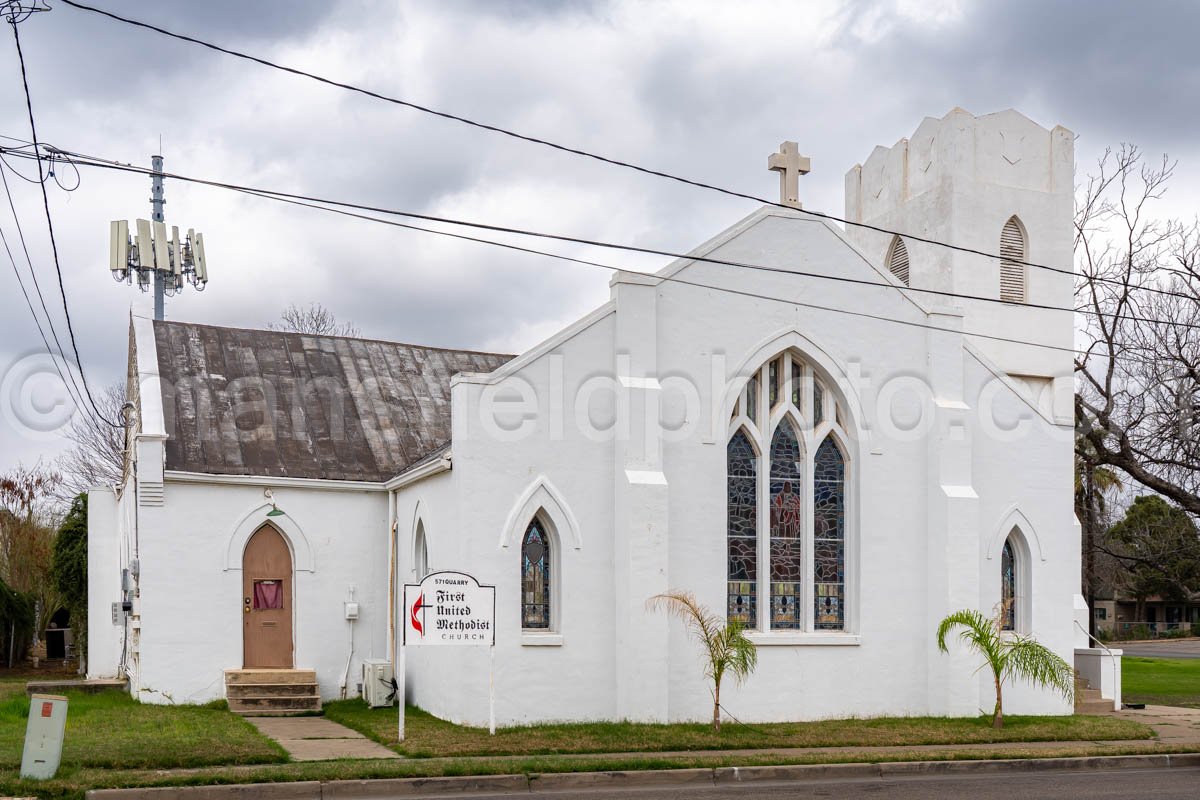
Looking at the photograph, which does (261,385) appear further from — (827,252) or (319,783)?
(319,783)

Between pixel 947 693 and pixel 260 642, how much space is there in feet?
35.6

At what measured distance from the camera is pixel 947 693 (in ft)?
60.4

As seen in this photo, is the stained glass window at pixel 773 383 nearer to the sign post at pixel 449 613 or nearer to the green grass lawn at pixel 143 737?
the sign post at pixel 449 613

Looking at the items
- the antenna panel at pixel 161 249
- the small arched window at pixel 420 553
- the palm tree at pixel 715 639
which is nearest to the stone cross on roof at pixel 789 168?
the palm tree at pixel 715 639

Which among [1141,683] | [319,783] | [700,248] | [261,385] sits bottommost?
[1141,683]

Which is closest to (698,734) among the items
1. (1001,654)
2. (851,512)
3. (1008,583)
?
(851,512)

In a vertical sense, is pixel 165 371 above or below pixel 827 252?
below

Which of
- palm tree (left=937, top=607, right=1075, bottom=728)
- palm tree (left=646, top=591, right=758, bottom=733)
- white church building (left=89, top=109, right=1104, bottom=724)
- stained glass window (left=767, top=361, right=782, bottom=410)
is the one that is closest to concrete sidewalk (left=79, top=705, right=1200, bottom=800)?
palm tree (left=937, top=607, right=1075, bottom=728)

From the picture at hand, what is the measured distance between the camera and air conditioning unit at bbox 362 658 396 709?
63.4ft

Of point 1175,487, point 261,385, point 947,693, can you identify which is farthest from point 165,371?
point 1175,487

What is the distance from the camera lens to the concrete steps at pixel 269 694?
19.1m

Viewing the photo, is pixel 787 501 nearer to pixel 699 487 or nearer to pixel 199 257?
pixel 699 487

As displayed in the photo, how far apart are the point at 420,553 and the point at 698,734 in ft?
19.1

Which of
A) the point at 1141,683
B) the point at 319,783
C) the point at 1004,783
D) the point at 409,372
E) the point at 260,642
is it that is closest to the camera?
the point at 319,783
